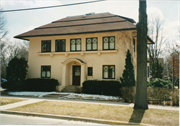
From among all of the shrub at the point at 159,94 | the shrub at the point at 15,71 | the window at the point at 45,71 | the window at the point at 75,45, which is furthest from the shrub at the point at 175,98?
the shrub at the point at 15,71

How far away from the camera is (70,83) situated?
748 inches

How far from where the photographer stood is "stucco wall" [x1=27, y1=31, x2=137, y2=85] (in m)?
16.5

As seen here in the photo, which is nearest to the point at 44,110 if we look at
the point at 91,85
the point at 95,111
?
the point at 95,111

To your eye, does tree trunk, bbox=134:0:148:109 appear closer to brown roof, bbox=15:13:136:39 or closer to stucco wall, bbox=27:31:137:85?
brown roof, bbox=15:13:136:39

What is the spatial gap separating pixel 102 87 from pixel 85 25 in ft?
24.6

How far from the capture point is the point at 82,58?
58.6 ft

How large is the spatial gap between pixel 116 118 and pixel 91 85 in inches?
338

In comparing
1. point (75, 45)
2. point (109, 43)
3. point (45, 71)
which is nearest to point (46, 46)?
point (45, 71)

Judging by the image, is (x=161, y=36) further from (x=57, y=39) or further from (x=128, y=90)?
(x=128, y=90)

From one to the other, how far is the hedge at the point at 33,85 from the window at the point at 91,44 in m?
4.95

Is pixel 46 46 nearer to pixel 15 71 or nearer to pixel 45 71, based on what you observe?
pixel 45 71

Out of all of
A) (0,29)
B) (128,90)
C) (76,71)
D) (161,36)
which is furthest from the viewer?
(161,36)

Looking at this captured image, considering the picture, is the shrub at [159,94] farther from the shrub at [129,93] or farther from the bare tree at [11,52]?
the bare tree at [11,52]

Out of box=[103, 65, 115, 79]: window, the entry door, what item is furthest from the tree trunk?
the entry door
